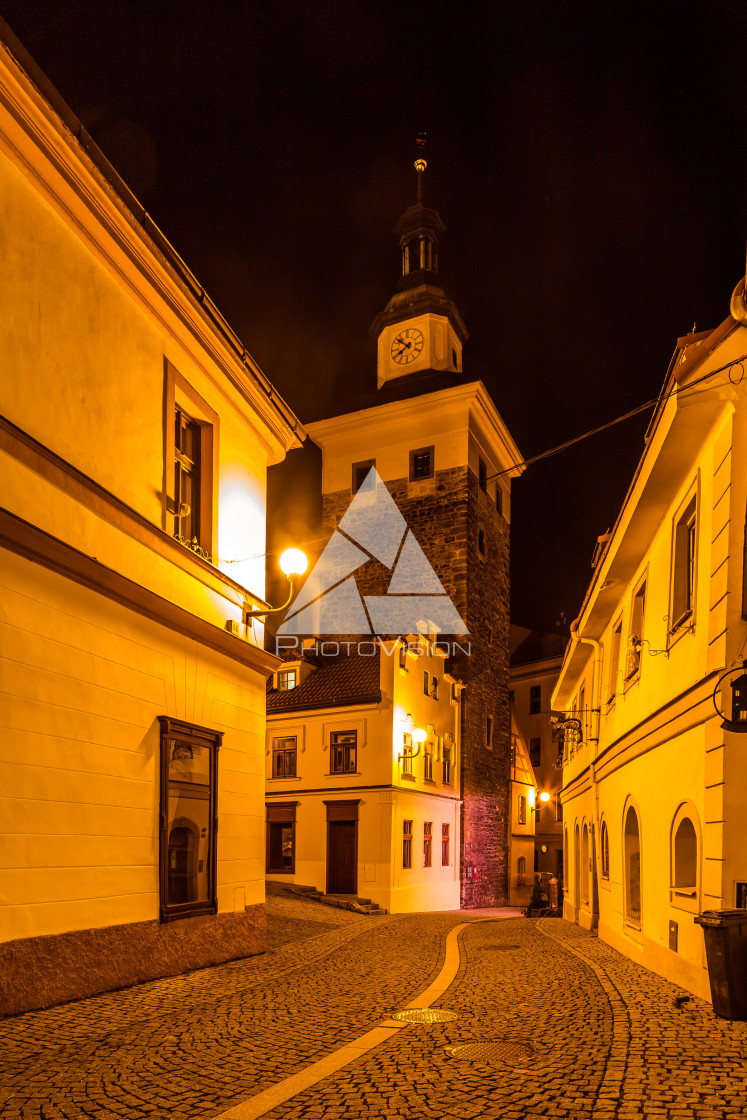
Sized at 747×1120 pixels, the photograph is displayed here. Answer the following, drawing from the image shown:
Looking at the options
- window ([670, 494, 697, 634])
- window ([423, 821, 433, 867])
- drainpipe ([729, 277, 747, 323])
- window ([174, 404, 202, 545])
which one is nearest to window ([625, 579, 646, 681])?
window ([670, 494, 697, 634])

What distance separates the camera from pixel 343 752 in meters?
27.5

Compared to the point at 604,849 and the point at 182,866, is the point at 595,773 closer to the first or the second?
the point at 604,849

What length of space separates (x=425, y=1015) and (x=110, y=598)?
16.4 ft

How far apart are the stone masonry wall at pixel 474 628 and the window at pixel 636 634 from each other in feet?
68.6

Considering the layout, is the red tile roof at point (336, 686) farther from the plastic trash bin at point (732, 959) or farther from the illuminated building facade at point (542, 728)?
the plastic trash bin at point (732, 959)

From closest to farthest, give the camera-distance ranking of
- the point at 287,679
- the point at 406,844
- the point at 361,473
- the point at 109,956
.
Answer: the point at 109,956 → the point at 406,844 → the point at 287,679 → the point at 361,473

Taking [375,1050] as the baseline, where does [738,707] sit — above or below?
above

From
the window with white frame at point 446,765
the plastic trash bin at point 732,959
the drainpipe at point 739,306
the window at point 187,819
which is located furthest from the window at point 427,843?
the drainpipe at point 739,306

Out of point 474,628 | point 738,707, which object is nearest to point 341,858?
point 474,628

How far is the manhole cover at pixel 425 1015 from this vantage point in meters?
7.73

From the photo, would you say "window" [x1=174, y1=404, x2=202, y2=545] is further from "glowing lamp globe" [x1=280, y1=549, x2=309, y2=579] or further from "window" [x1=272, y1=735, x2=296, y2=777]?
"window" [x1=272, y1=735, x2=296, y2=777]

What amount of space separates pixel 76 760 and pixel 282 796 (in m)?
20.9

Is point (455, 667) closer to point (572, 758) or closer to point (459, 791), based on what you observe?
point (459, 791)

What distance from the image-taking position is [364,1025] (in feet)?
24.7
